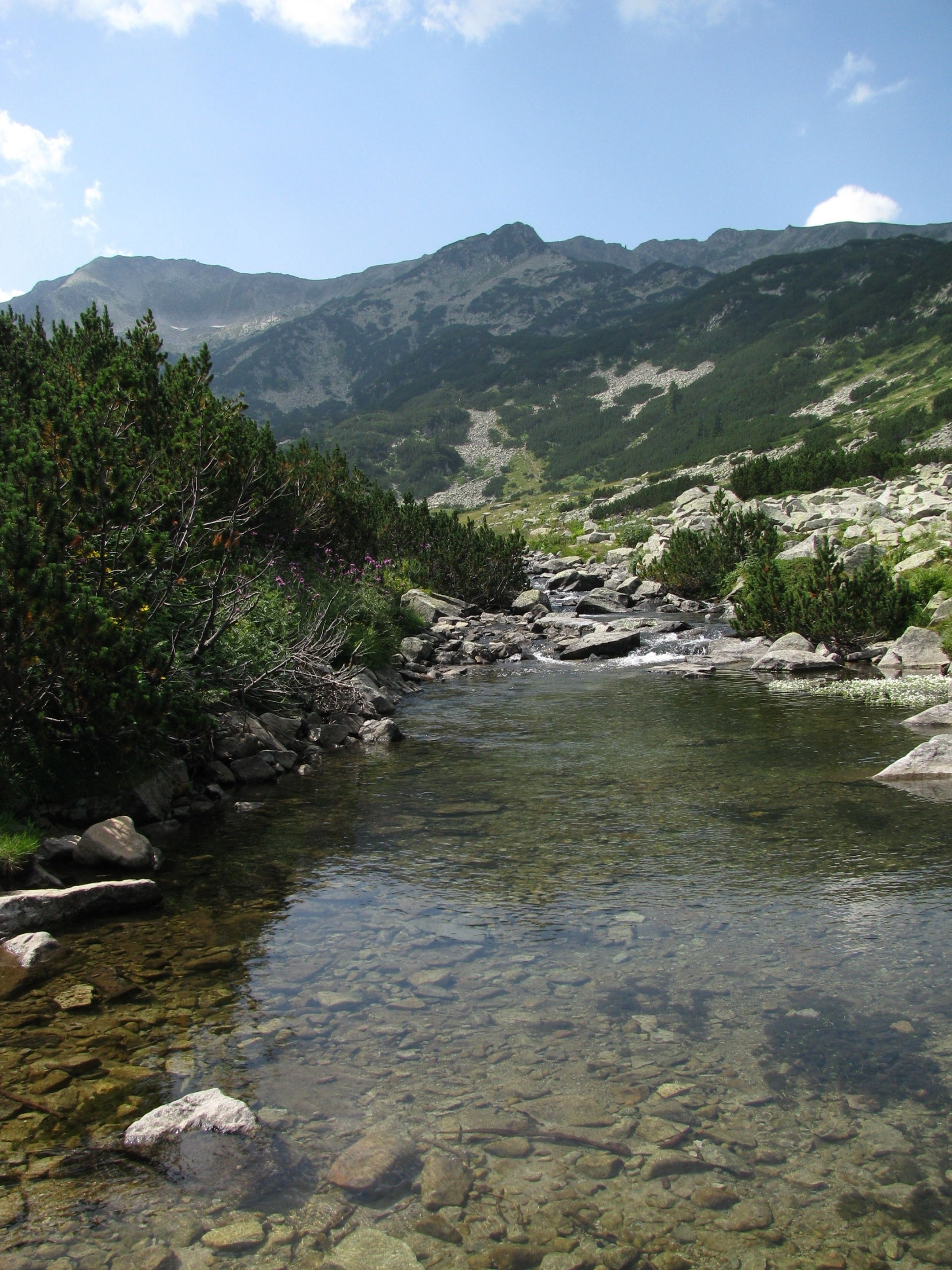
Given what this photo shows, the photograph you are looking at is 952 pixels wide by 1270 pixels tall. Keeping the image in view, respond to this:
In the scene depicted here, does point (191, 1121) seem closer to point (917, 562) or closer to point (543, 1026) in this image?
point (543, 1026)

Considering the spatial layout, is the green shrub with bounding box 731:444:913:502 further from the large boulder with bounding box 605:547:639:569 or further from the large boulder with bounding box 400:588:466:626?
the large boulder with bounding box 400:588:466:626

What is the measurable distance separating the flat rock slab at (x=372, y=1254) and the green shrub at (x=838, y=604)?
59.1ft

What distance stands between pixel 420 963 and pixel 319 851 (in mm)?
2791

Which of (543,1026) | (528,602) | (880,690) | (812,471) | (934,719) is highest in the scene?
(812,471)

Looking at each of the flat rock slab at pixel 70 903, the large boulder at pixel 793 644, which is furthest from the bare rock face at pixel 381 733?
the large boulder at pixel 793 644

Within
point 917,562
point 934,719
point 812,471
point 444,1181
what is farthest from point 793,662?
point 812,471

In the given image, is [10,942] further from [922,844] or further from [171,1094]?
[922,844]

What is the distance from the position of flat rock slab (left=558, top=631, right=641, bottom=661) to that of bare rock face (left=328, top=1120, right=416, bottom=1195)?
18000 mm

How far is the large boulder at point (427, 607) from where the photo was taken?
25.0m

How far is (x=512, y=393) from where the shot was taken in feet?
607

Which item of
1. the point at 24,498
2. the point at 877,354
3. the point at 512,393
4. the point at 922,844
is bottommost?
the point at 922,844

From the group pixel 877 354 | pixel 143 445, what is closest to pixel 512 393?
pixel 877 354

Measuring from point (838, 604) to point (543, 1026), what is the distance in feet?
53.7

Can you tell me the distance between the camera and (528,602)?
29.9m
